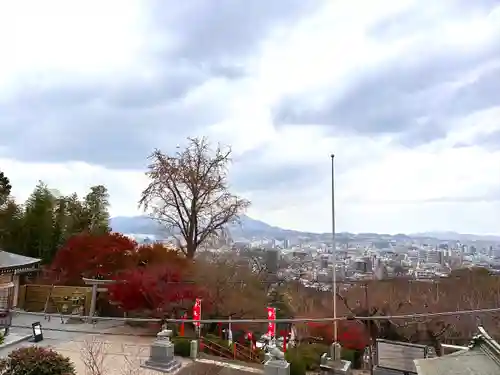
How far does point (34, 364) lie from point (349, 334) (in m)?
10.4

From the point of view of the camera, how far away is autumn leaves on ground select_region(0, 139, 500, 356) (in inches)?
575

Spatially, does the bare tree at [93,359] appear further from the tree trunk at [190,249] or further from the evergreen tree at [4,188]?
the evergreen tree at [4,188]

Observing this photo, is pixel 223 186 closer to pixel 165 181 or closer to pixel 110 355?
pixel 165 181

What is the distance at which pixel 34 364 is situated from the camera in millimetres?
8195

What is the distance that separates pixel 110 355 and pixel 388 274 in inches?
457

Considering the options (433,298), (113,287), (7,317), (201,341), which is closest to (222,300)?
(201,341)

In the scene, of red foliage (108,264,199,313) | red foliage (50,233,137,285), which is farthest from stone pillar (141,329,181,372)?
red foliage (50,233,137,285)

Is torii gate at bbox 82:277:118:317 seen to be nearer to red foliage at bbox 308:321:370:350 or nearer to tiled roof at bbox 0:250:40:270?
tiled roof at bbox 0:250:40:270

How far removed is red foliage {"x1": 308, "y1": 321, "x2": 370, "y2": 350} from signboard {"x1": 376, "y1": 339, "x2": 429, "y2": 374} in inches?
145

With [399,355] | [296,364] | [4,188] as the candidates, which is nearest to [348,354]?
[399,355]

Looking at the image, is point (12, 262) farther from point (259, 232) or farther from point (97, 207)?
point (259, 232)

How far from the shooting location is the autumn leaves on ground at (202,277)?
14.6 metres

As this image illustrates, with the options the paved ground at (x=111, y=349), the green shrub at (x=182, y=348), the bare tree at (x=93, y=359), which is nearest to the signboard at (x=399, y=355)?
the paved ground at (x=111, y=349)

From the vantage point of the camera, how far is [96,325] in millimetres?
15016
